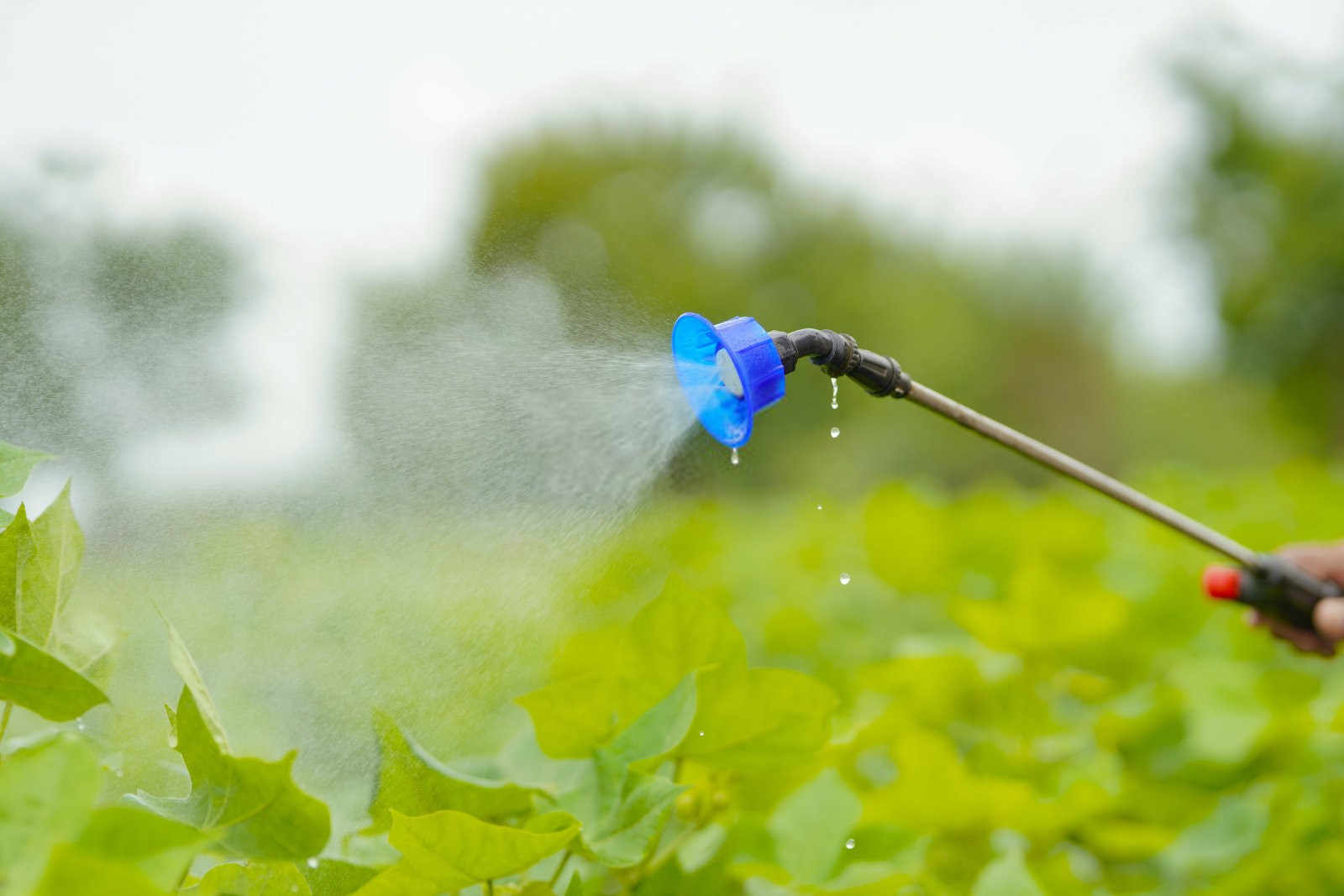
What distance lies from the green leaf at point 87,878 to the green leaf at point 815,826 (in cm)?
53

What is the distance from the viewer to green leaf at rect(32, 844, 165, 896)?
32 cm

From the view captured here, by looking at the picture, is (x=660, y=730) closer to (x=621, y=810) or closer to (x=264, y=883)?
(x=621, y=810)

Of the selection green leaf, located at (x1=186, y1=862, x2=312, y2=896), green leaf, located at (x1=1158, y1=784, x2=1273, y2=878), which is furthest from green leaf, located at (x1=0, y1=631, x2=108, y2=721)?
green leaf, located at (x1=1158, y1=784, x2=1273, y2=878)

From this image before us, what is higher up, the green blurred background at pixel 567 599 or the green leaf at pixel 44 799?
the green leaf at pixel 44 799

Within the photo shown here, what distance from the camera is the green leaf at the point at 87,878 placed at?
316 millimetres

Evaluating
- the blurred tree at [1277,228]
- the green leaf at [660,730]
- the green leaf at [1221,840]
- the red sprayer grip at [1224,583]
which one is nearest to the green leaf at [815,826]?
the green leaf at [660,730]

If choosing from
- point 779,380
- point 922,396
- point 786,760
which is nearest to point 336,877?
A: point 786,760

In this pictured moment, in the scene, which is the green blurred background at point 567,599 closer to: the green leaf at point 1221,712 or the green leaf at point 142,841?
the green leaf at point 1221,712

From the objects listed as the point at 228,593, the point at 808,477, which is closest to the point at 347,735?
the point at 228,593

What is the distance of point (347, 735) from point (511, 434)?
276 mm

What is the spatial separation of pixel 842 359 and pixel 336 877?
48 cm

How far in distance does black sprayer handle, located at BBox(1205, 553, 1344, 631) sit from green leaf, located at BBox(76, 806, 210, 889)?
47.3 inches

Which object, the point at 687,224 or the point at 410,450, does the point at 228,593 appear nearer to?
the point at 410,450

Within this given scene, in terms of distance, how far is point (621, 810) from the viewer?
619 millimetres
